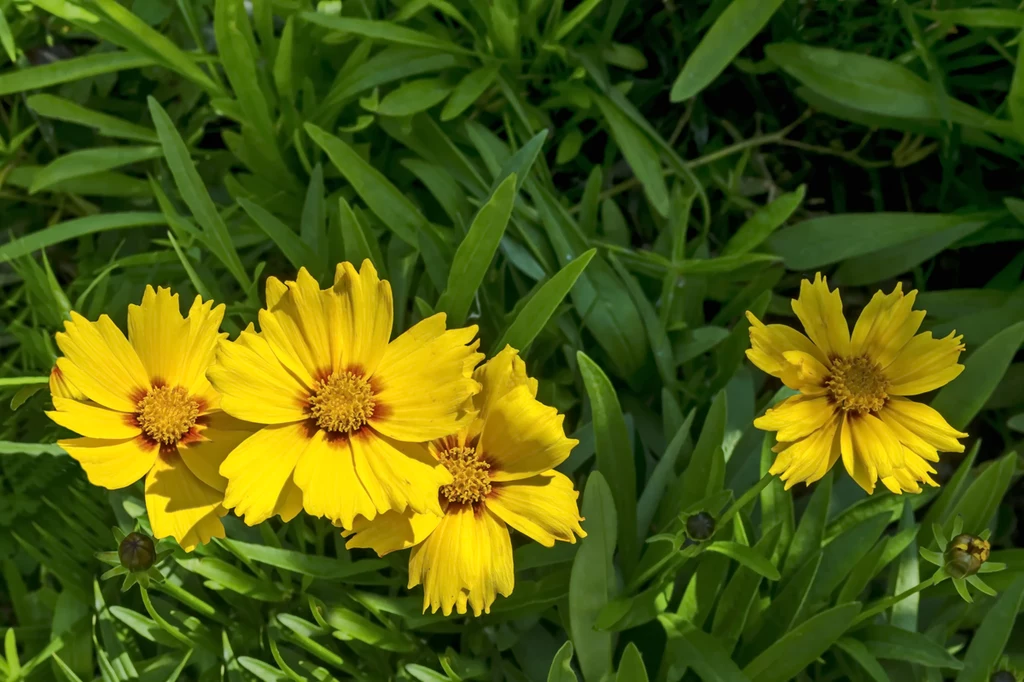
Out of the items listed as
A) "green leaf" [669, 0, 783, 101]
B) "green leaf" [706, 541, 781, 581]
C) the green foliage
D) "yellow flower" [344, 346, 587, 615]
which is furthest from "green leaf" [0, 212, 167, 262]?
"green leaf" [706, 541, 781, 581]

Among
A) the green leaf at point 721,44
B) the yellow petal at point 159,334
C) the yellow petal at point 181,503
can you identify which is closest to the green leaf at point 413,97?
the green leaf at point 721,44

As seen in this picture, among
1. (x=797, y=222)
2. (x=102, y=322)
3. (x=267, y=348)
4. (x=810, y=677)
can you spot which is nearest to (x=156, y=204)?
(x=102, y=322)

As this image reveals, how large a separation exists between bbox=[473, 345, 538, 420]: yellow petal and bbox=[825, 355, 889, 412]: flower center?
11.0 inches

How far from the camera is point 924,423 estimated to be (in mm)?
719

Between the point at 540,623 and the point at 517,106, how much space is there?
659 mm

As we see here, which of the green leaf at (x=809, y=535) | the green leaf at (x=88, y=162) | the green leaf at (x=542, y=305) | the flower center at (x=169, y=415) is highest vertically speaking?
the green leaf at (x=88, y=162)

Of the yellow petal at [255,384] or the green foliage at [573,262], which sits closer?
the yellow petal at [255,384]

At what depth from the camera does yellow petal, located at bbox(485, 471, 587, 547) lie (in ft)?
2.34

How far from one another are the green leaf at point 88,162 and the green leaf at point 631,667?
2.94 feet

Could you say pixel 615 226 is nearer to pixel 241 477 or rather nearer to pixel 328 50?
pixel 328 50

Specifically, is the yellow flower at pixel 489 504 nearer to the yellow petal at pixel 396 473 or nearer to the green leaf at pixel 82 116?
the yellow petal at pixel 396 473

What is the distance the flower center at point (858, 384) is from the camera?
0.71 meters

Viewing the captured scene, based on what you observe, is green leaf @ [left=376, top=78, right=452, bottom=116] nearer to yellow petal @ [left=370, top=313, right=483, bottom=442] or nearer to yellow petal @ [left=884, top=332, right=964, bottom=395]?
yellow petal @ [left=370, top=313, right=483, bottom=442]

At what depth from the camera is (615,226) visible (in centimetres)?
110
